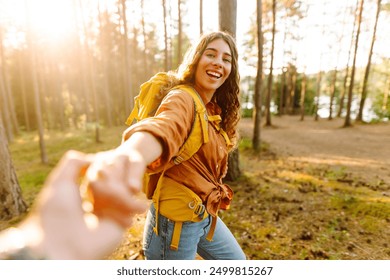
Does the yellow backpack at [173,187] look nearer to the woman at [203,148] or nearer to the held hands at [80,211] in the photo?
the woman at [203,148]

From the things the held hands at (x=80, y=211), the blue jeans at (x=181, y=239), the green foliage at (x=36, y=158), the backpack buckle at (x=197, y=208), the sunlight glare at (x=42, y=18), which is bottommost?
the green foliage at (x=36, y=158)

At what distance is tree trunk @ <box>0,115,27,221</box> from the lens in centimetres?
445

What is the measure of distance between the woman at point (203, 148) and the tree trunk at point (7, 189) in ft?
13.6

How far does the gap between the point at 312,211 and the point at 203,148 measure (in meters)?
4.28

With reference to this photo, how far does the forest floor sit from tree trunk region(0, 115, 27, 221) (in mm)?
2404

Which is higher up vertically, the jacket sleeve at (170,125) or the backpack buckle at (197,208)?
the jacket sleeve at (170,125)

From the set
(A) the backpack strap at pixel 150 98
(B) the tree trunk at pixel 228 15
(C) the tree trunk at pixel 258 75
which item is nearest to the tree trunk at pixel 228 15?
(B) the tree trunk at pixel 228 15

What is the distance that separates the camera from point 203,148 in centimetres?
149

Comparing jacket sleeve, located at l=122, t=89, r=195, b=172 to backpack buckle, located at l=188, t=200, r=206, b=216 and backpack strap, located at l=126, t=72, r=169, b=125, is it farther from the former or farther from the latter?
backpack buckle, located at l=188, t=200, r=206, b=216

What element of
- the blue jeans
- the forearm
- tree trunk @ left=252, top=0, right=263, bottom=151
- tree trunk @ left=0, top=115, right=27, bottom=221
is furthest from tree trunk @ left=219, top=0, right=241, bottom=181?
the forearm

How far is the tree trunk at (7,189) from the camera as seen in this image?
4453 mm

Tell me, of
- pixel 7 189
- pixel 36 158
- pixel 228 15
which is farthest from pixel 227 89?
pixel 36 158

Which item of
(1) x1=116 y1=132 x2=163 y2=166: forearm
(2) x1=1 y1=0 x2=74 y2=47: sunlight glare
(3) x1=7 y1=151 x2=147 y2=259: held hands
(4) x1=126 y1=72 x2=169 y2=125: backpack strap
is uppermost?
(2) x1=1 y1=0 x2=74 y2=47: sunlight glare
